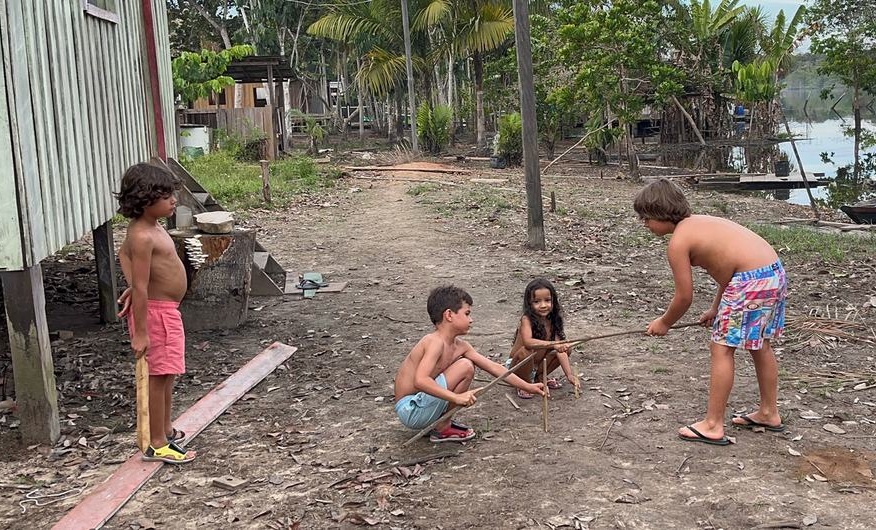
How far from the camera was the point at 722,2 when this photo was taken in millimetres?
27625

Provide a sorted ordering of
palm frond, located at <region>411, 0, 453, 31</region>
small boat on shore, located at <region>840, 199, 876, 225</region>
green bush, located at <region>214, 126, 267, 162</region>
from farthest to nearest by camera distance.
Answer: palm frond, located at <region>411, 0, 453, 31</region> → green bush, located at <region>214, 126, 267, 162</region> → small boat on shore, located at <region>840, 199, 876, 225</region>

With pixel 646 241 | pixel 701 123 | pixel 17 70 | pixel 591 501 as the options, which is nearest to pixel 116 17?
pixel 17 70

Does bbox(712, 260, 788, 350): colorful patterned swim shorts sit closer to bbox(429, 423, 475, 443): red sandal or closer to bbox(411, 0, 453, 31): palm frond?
bbox(429, 423, 475, 443): red sandal

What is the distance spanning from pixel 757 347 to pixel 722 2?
84.8 feet

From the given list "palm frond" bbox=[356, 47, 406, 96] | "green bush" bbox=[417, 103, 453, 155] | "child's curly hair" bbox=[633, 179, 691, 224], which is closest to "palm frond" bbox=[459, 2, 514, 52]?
"green bush" bbox=[417, 103, 453, 155]

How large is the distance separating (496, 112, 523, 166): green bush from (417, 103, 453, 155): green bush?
4.25m

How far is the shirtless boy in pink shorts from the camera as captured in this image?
4.31 meters

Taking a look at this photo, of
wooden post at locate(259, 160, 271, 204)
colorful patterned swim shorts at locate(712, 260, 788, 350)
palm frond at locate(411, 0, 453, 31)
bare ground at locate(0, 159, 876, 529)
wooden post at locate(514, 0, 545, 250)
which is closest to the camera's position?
bare ground at locate(0, 159, 876, 529)

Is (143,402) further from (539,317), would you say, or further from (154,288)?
(539,317)

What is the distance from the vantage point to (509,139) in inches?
928

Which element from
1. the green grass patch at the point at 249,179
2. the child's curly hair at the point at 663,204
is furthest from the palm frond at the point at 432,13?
the child's curly hair at the point at 663,204

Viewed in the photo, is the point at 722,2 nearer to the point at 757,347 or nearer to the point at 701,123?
the point at 701,123

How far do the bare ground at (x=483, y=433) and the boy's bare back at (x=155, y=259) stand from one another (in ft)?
3.09

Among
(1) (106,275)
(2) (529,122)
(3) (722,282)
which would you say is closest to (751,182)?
(2) (529,122)
